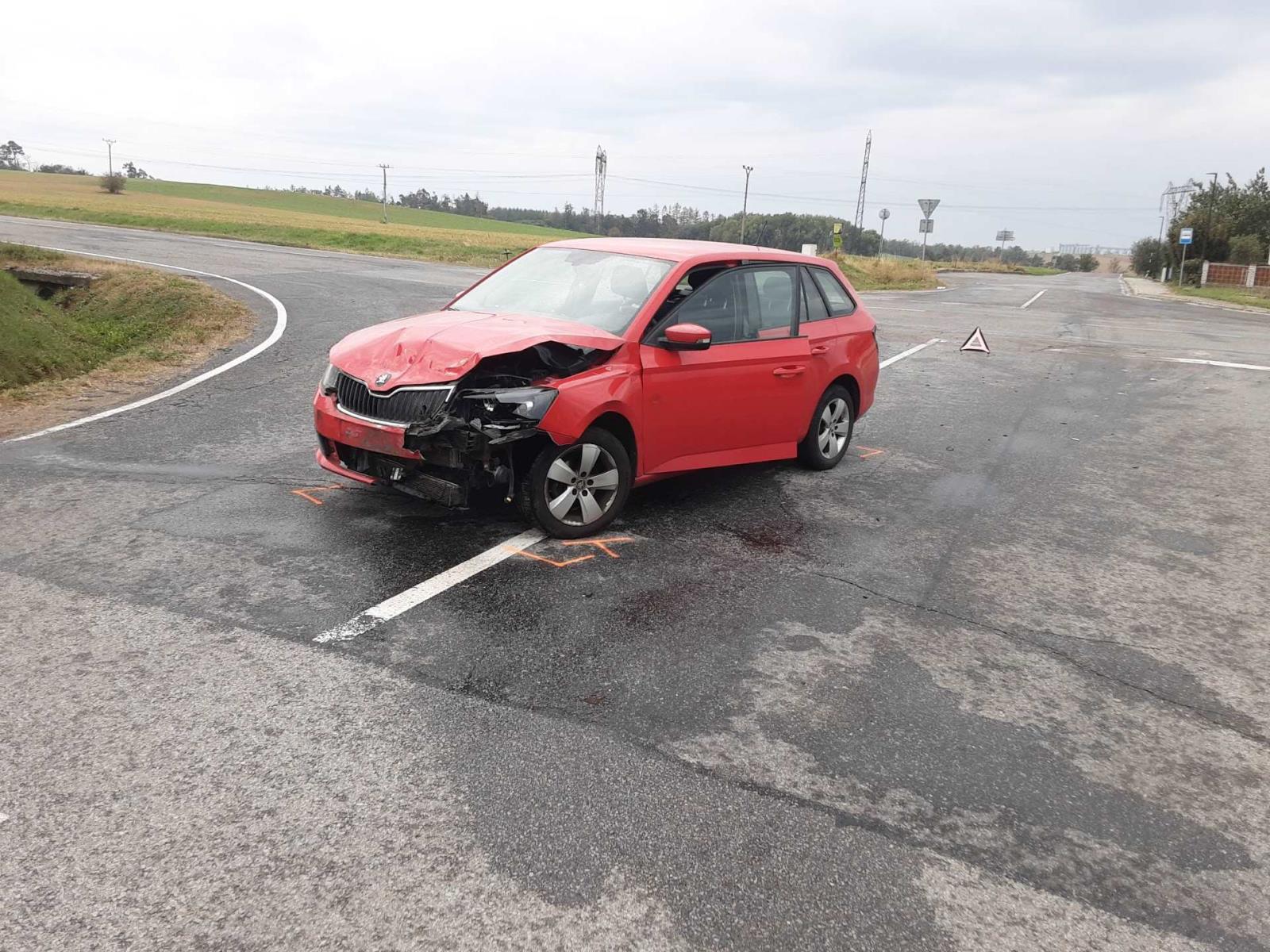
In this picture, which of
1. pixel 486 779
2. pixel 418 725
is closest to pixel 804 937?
pixel 486 779

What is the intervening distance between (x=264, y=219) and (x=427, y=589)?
200 feet

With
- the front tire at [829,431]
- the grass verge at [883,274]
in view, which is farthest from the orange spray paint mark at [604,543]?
the grass verge at [883,274]

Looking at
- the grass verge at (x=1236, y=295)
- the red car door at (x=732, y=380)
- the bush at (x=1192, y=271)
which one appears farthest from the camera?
the bush at (x=1192, y=271)

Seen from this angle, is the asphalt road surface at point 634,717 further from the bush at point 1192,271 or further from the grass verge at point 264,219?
the bush at point 1192,271

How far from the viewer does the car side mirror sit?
19.3 ft

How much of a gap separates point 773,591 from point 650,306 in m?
2.02

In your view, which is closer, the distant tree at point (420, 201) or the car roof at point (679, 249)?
the car roof at point (679, 249)

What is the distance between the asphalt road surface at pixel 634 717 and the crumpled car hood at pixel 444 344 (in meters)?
0.94

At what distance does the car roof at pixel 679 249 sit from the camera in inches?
265

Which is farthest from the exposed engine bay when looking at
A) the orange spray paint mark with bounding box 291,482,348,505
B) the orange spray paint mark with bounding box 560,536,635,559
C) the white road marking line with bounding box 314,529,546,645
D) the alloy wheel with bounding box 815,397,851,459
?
the alloy wheel with bounding box 815,397,851,459

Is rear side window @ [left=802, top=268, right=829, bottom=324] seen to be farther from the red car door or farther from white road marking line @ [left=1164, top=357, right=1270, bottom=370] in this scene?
white road marking line @ [left=1164, top=357, right=1270, bottom=370]

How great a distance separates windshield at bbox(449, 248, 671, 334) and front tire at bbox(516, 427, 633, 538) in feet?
2.54

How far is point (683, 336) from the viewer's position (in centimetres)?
590

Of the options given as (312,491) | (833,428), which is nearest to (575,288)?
(312,491)
